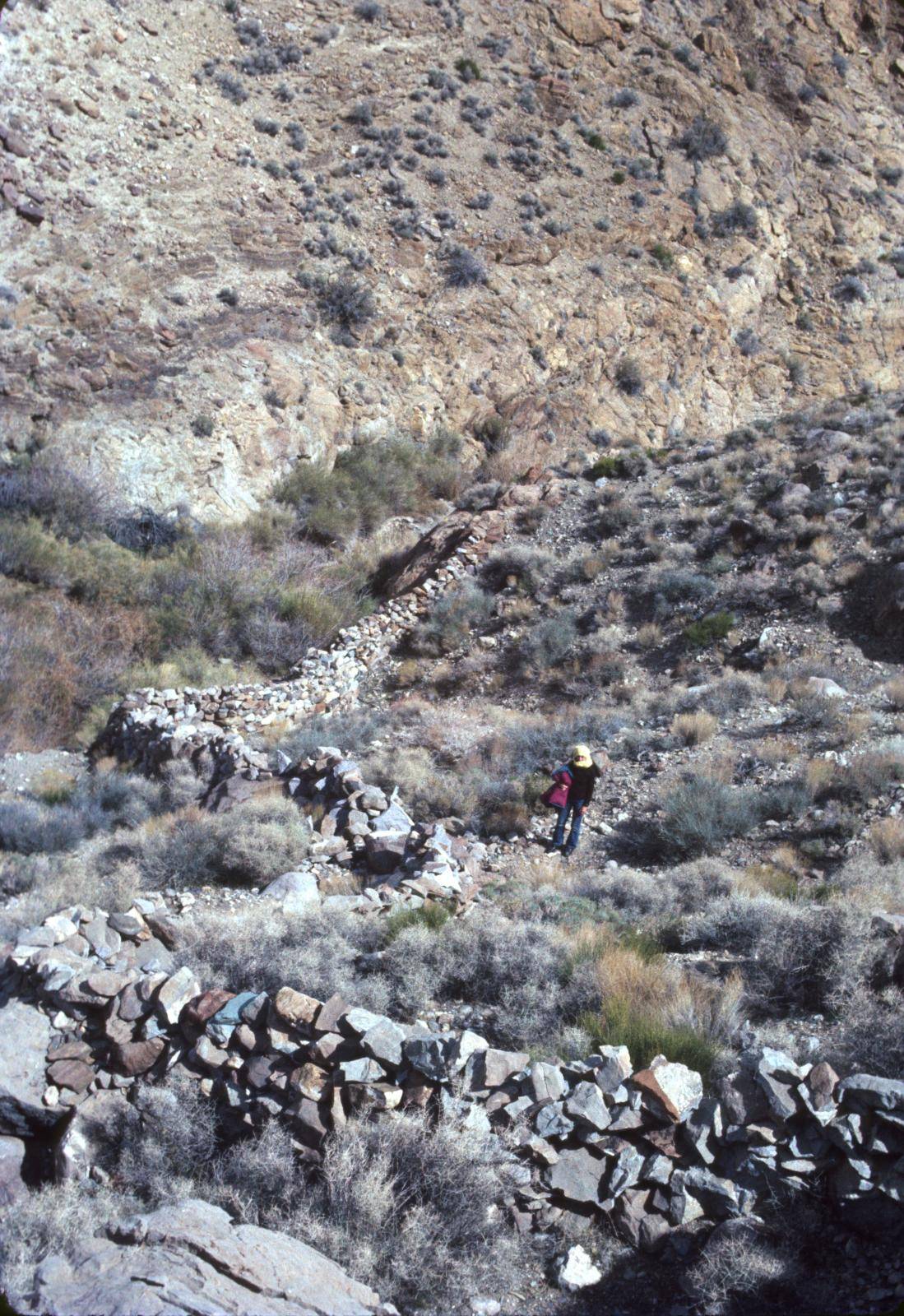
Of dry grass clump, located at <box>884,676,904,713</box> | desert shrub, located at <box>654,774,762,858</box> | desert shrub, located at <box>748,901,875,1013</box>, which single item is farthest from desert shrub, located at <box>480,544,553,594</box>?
desert shrub, located at <box>748,901,875,1013</box>

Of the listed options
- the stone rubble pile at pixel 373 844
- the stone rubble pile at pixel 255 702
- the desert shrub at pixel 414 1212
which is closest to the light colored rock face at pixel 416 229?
the stone rubble pile at pixel 255 702

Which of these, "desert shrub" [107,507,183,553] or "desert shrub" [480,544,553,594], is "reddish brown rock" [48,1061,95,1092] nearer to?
"desert shrub" [480,544,553,594]

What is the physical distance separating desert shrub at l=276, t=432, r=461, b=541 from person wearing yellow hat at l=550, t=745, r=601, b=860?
44.9ft

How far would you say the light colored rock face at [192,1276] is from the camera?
335 centimetres

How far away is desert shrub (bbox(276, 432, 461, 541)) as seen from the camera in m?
22.0

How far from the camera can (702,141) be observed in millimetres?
32844

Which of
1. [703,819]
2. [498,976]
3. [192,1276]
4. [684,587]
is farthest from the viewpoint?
[684,587]

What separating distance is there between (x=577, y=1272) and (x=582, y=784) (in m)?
5.33

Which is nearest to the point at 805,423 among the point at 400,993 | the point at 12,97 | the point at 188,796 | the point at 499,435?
the point at 499,435

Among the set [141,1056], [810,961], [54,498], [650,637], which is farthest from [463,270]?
[141,1056]

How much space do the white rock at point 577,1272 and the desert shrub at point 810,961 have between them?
2.10m

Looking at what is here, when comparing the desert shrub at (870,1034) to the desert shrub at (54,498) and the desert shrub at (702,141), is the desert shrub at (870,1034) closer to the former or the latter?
the desert shrub at (54,498)

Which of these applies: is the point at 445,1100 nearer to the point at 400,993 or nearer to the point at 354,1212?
the point at 354,1212

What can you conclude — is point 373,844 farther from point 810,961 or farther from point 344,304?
point 344,304
